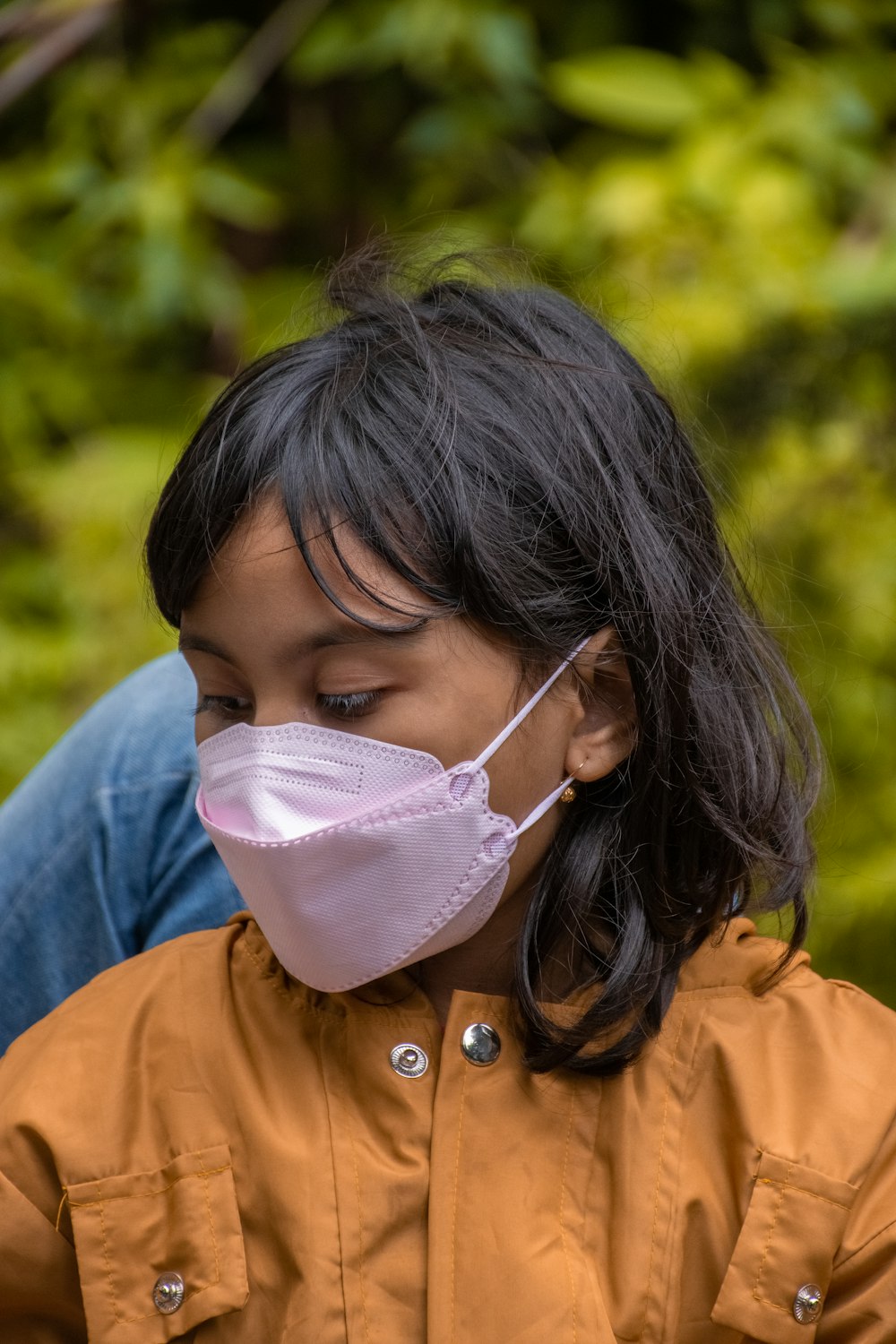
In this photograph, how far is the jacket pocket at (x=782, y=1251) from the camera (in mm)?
1231

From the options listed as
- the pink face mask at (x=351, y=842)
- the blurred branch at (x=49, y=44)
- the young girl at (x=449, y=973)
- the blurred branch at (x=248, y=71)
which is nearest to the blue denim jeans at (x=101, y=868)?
the young girl at (x=449, y=973)

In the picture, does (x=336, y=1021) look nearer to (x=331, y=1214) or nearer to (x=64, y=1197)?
(x=331, y=1214)

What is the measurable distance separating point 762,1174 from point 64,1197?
0.61 meters

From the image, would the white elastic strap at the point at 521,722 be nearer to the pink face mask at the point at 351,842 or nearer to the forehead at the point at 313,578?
the pink face mask at the point at 351,842

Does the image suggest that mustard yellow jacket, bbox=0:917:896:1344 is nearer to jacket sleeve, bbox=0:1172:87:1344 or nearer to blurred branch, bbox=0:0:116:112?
jacket sleeve, bbox=0:1172:87:1344

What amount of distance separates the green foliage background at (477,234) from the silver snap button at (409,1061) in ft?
4.14

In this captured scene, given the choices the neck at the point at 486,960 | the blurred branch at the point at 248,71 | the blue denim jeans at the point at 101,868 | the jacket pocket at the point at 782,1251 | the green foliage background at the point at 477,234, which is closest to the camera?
the jacket pocket at the point at 782,1251

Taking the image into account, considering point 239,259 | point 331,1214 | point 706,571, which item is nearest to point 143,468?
point 239,259

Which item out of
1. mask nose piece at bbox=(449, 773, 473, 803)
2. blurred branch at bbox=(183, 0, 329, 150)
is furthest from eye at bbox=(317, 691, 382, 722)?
blurred branch at bbox=(183, 0, 329, 150)

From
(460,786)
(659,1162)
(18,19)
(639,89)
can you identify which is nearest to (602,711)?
(460,786)

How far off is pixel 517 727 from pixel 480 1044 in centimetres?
30

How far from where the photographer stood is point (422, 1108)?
1.32 meters

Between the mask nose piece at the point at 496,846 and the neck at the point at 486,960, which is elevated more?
the mask nose piece at the point at 496,846

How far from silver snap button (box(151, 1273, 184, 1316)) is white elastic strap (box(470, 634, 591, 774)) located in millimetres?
507
